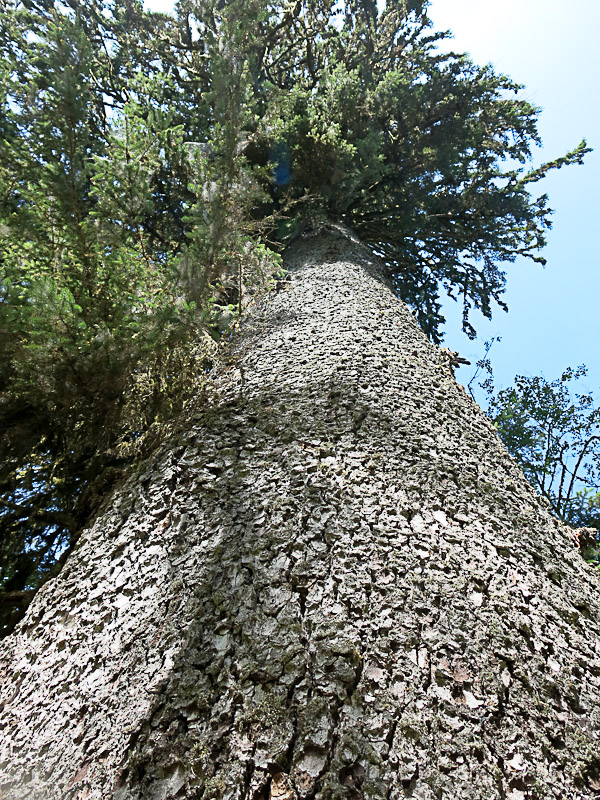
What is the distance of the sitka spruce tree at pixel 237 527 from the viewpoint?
0.87m

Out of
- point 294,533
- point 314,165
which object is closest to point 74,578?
point 294,533

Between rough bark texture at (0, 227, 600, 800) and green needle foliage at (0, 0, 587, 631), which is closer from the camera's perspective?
rough bark texture at (0, 227, 600, 800)

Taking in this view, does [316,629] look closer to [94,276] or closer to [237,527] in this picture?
[237,527]

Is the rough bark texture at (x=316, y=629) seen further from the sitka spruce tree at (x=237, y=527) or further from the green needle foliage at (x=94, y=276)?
the green needle foliage at (x=94, y=276)

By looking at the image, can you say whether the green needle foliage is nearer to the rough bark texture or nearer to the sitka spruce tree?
the sitka spruce tree

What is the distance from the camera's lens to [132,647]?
1.06 m

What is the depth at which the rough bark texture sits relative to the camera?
0.84 m

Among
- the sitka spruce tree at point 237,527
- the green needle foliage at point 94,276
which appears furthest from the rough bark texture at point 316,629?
the green needle foliage at point 94,276

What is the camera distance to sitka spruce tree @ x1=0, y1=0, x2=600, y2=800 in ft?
2.85

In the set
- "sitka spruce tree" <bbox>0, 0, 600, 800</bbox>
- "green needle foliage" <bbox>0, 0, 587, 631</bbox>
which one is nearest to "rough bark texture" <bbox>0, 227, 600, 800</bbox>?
"sitka spruce tree" <bbox>0, 0, 600, 800</bbox>

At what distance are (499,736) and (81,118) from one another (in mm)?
2339

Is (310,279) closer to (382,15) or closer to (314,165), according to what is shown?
(314,165)

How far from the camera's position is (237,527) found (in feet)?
4.27

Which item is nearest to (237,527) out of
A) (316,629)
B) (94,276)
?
(316,629)
